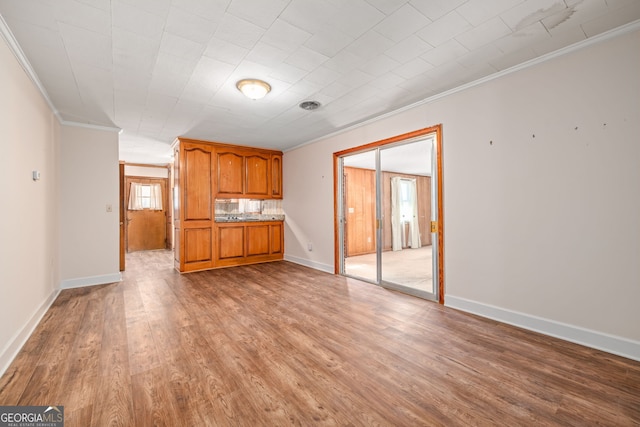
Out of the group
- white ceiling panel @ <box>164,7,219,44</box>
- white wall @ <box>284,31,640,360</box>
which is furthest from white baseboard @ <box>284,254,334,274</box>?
white ceiling panel @ <box>164,7,219,44</box>

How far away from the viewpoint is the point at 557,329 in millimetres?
2490

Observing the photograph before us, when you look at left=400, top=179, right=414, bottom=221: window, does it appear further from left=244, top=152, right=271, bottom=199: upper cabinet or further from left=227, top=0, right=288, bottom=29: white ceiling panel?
left=227, top=0, right=288, bottom=29: white ceiling panel

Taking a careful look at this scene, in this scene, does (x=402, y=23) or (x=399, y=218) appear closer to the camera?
(x=402, y=23)

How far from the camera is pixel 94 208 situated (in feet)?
14.5

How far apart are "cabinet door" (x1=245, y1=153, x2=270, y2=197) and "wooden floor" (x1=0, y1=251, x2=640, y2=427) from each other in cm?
322

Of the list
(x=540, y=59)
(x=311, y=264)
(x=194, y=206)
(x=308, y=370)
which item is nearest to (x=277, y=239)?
(x=311, y=264)

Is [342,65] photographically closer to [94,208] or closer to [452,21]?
[452,21]

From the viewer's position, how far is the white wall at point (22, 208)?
6.96 ft

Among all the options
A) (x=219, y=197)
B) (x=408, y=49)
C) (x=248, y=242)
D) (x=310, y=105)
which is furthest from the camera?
(x=248, y=242)

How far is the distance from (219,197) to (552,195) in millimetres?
5276

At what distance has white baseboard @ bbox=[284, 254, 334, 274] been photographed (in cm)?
520

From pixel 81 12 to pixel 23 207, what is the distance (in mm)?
1815

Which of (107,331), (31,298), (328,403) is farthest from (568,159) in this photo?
(31,298)

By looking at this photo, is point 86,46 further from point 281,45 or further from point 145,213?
point 145,213
